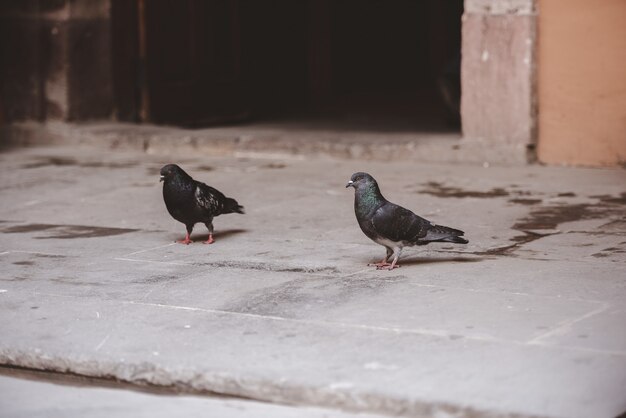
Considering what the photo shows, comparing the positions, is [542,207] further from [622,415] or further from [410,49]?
[410,49]

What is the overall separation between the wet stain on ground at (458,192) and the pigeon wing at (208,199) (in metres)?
2.32

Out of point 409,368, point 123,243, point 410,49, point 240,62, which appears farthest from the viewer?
point 410,49

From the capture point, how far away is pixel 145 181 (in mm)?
10539

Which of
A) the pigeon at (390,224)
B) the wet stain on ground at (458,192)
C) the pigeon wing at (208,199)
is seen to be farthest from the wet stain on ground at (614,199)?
the pigeon wing at (208,199)

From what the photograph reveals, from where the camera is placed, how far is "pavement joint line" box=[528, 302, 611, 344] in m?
5.28

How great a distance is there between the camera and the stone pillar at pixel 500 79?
1067cm

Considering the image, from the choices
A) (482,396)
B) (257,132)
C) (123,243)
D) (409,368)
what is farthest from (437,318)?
(257,132)

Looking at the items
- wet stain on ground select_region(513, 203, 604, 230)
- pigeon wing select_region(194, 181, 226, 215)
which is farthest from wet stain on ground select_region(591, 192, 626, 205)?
pigeon wing select_region(194, 181, 226, 215)

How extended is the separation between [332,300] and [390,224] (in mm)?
732

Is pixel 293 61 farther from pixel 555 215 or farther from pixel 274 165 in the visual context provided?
pixel 555 215

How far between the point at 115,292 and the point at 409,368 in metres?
2.04

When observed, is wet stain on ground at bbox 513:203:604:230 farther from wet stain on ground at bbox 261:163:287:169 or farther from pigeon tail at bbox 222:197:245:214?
wet stain on ground at bbox 261:163:287:169

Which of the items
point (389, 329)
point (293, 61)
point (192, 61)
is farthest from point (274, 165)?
point (389, 329)

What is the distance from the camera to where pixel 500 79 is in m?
10.8
